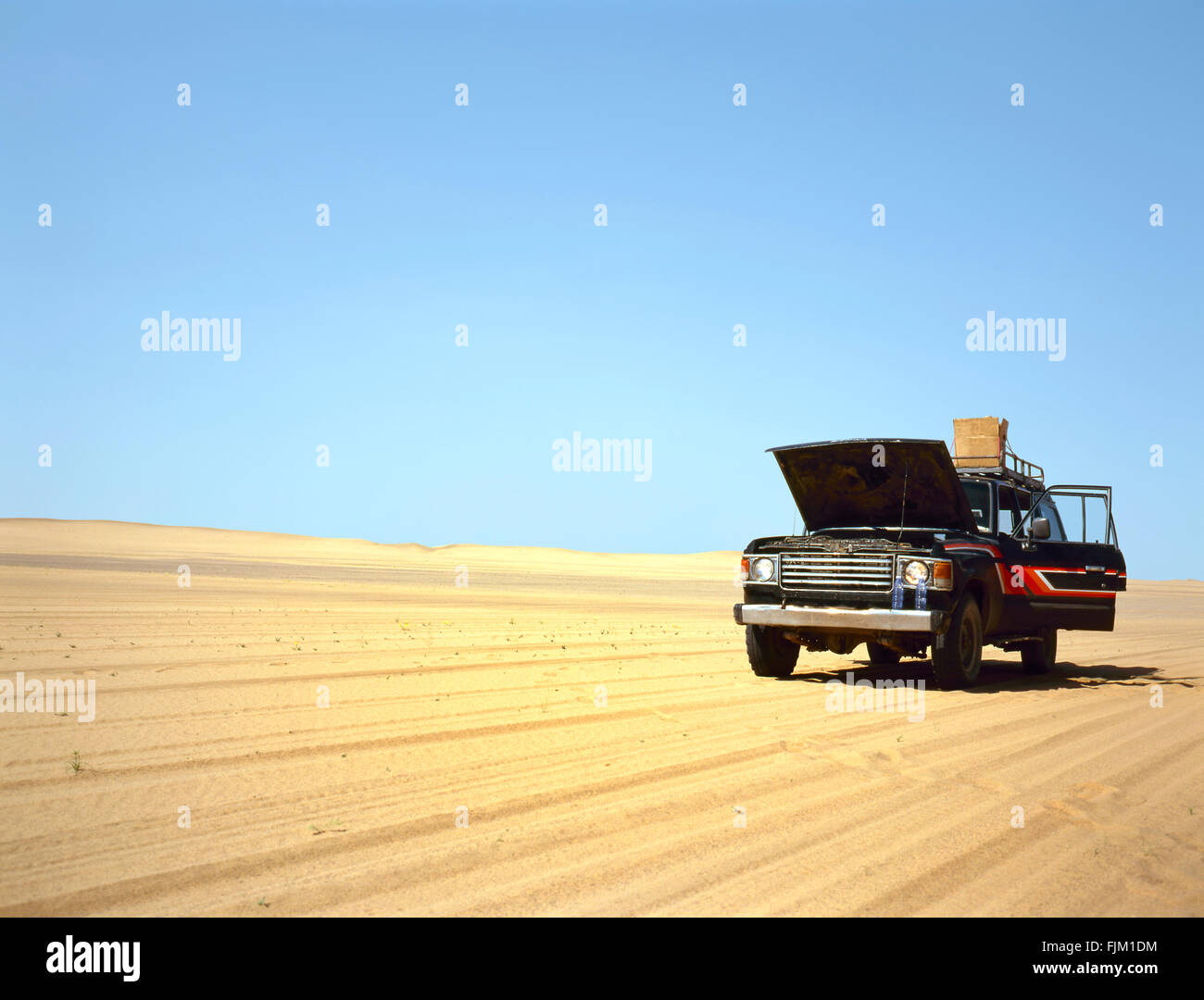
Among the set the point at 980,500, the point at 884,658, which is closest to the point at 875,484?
the point at 980,500

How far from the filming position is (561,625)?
17094 millimetres

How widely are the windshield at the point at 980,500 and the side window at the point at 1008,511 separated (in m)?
0.26

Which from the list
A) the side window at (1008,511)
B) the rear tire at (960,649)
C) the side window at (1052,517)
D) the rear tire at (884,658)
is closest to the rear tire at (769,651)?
the rear tire at (960,649)

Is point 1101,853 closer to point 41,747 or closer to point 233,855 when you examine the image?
point 233,855

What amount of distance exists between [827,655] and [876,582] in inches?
208

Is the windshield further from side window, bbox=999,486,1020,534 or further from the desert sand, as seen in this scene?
the desert sand

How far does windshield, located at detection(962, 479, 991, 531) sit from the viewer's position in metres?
11.9

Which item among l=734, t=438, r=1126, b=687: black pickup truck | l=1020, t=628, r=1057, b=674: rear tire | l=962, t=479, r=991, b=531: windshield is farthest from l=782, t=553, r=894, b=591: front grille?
l=1020, t=628, r=1057, b=674: rear tire

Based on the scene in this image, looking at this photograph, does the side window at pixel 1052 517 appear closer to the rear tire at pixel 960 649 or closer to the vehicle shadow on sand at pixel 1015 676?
the vehicle shadow on sand at pixel 1015 676

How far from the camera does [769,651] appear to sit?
1110cm

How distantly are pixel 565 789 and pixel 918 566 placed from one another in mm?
5710

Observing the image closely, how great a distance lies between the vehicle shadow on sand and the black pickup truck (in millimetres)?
380

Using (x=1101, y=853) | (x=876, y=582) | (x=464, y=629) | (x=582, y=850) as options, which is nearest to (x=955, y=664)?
(x=876, y=582)

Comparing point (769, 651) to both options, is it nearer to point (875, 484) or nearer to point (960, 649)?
point (960, 649)
